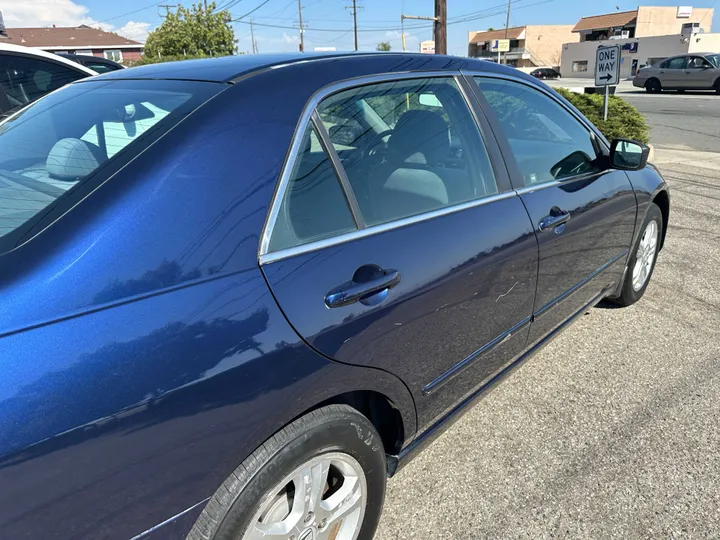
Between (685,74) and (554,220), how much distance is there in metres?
28.6

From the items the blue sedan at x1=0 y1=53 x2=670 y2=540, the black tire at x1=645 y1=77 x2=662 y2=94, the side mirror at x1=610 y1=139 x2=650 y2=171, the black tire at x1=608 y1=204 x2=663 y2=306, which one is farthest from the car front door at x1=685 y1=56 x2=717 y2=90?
the blue sedan at x1=0 y1=53 x2=670 y2=540

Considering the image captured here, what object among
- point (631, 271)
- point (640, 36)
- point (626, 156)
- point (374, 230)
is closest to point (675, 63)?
point (631, 271)

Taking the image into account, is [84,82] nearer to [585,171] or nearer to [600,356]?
[585,171]

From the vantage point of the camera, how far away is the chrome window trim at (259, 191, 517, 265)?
5.04ft

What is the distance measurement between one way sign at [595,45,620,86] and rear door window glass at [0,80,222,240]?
7687 mm

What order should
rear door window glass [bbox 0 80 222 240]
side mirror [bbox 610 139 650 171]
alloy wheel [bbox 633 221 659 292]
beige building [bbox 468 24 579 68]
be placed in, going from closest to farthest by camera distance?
rear door window glass [bbox 0 80 222 240]
side mirror [bbox 610 139 650 171]
alloy wheel [bbox 633 221 659 292]
beige building [bbox 468 24 579 68]

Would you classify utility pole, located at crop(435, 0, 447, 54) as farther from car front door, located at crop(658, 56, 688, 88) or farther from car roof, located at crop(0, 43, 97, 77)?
car front door, located at crop(658, 56, 688, 88)

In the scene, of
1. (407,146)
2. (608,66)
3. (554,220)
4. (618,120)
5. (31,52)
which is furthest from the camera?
(618,120)

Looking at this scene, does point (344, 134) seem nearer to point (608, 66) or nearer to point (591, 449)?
point (591, 449)

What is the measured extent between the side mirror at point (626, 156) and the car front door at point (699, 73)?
26.7m

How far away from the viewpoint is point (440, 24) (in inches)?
636

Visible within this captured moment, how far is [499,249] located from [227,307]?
1231mm

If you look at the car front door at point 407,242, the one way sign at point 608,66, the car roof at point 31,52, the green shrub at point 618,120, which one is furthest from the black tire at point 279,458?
the green shrub at point 618,120

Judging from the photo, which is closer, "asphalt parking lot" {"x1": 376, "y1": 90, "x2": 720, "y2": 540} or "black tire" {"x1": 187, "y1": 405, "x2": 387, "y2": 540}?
"black tire" {"x1": 187, "y1": 405, "x2": 387, "y2": 540}
